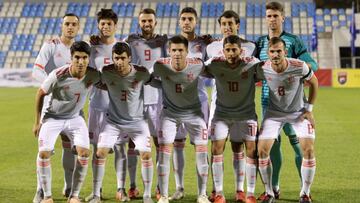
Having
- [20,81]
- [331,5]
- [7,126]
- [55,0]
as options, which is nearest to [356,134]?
[7,126]

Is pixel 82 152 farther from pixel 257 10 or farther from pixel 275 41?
pixel 257 10

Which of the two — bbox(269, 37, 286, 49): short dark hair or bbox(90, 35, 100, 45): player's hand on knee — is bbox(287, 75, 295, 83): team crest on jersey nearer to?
bbox(269, 37, 286, 49): short dark hair

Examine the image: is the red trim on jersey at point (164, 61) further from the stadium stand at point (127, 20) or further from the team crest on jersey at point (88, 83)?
the stadium stand at point (127, 20)

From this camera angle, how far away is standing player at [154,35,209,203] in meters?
6.97

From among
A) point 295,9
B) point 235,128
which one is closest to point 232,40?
point 235,128

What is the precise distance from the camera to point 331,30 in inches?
1654

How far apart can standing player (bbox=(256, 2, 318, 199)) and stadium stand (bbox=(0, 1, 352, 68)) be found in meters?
33.5

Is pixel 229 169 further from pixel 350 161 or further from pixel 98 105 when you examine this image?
pixel 98 105

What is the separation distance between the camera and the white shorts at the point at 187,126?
705cm

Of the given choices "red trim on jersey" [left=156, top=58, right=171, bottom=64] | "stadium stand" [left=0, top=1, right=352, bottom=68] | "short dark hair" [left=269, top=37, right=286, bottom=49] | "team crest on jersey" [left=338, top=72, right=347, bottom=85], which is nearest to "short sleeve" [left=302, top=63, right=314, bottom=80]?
"short dark hair" [left=269, top=37, right=286, bottom=49]

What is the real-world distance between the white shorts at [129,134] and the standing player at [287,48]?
1.35 m

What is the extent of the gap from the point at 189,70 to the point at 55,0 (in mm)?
40273

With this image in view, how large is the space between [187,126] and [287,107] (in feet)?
3.50

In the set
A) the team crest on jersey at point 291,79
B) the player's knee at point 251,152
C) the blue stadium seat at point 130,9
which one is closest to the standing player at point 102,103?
the player's knee at point 251,152
